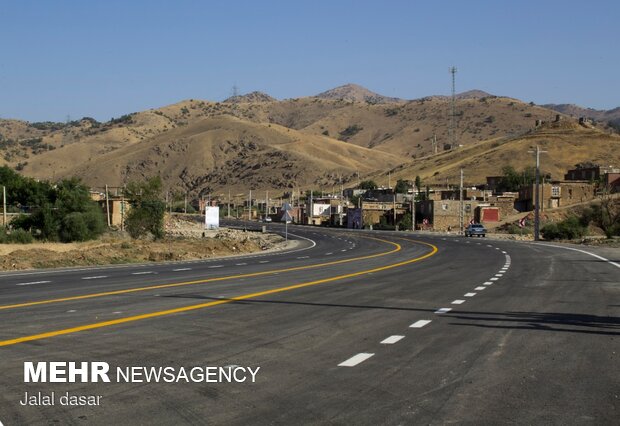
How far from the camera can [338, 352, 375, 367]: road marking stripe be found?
9.05 m

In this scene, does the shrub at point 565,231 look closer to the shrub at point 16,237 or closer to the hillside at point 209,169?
the shrub at point 16,237

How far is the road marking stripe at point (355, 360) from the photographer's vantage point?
29.7 ft

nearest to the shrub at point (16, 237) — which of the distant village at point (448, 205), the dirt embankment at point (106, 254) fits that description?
the dirt embankment at point (106, 254)

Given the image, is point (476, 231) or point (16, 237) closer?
point (16, 237)

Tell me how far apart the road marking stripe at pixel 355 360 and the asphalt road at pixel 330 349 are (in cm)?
5

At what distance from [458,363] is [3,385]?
4959 millimetres

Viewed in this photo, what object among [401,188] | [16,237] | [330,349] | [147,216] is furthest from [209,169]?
[330,349]

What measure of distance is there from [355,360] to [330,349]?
33.2 inches

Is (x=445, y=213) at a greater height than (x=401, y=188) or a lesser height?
lesser

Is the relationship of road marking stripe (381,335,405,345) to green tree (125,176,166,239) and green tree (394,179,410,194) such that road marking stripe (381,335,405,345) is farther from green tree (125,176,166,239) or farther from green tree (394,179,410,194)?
green tree (394,179,410,194)

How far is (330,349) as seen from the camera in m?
10.1

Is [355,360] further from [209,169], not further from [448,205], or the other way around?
[209,169]

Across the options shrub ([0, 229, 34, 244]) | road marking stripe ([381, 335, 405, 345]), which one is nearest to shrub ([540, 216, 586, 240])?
shrub ([0, 229, 34, 244])

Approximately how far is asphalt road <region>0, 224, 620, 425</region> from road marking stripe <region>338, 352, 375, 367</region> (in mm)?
48
